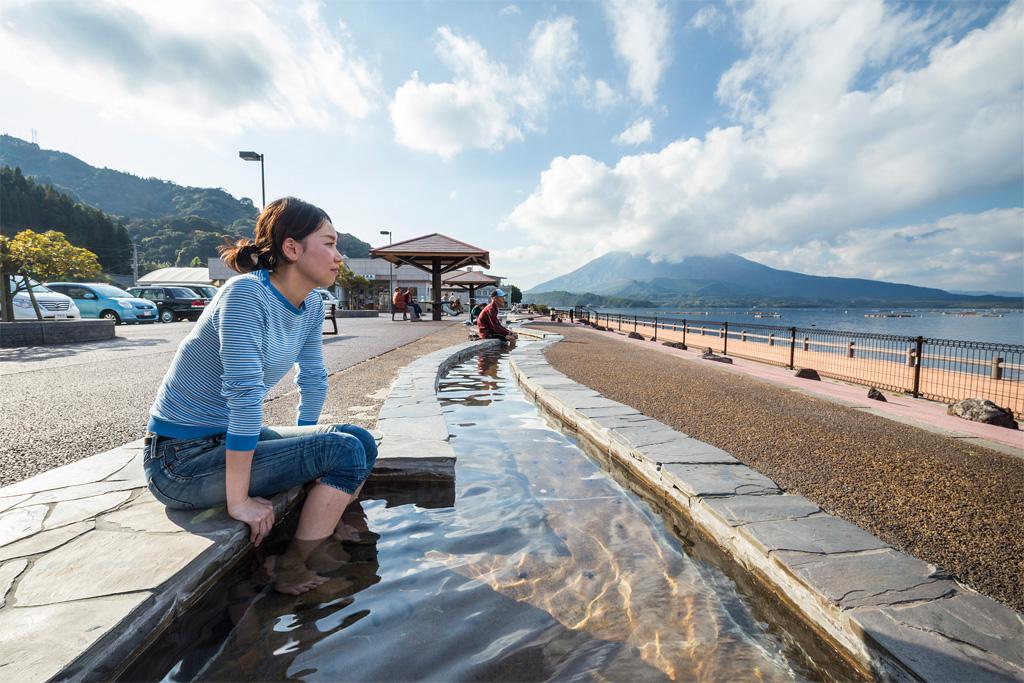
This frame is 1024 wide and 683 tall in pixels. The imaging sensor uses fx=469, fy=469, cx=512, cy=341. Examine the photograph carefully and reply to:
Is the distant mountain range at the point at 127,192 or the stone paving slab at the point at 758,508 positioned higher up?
the distant mountain range at the point at 127,192

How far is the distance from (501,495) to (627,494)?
0.83 metres

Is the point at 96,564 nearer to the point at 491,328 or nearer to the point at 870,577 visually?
the point at 870,577

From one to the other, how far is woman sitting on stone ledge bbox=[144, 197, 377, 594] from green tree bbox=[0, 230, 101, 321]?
1267 cm

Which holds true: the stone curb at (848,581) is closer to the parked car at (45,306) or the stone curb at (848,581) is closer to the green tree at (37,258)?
the green tree at (37,258)

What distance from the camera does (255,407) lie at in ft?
5.73

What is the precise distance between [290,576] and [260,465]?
505mm

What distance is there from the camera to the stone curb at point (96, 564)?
126 centimetres

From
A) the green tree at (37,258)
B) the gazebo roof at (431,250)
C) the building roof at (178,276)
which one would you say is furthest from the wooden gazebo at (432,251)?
the building roof at (178,276)

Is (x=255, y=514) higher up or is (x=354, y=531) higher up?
(x=255, y=514)

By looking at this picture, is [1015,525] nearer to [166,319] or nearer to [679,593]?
[679,593]

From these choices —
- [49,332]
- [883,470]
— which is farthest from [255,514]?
[49,332]

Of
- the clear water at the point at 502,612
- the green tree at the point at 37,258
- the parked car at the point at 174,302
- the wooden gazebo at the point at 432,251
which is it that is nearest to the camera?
the clear water at the point at 502,612

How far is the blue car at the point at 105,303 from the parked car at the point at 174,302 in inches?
66.6

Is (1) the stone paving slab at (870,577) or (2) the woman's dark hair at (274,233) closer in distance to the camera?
(1) the stone paving slab at (870,577)
